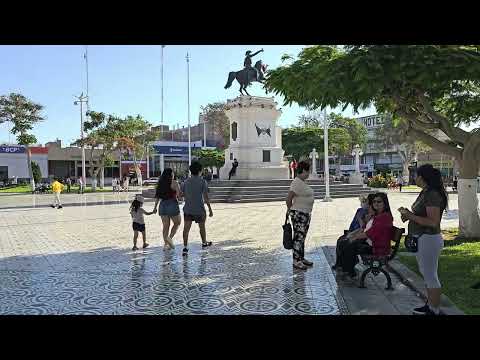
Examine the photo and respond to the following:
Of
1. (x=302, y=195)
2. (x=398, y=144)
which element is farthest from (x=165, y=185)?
(x=398, y=144)

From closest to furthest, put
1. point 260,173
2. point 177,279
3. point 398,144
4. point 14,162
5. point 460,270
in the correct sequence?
point 177,279
point 460,270
point 260,173
point 14,162
point 398,144

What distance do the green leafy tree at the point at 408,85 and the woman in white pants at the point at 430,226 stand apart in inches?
115

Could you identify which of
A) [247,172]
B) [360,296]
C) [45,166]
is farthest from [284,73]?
[45,166]

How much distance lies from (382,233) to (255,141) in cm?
2349

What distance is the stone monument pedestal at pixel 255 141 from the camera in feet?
93.9

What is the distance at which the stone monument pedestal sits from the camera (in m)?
28.6

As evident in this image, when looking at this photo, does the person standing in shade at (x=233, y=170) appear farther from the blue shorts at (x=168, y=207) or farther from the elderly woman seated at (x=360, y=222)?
the elderly woman seated at (x=360, y=222)

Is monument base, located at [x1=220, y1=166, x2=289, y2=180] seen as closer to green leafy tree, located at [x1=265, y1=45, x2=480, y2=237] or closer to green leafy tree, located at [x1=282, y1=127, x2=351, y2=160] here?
green leafy tree, located at [x1=265, y1=45, x2=480, y2=237]

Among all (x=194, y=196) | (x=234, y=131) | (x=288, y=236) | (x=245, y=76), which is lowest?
(x=288, y=236)

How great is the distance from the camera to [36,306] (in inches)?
205

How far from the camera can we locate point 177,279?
6.47m

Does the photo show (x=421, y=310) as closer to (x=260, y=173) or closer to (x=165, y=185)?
(x=165, y=185)

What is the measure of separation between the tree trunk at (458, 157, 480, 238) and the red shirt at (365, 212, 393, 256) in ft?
14.5
